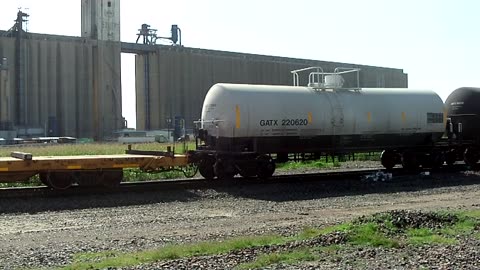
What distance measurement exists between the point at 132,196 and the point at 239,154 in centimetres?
493

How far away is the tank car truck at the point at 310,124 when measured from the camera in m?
19.7

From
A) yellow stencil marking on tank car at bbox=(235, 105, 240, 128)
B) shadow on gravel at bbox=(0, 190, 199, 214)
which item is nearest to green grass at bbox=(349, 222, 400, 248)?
shadow on gravel at bbox=(0, 190, 199, 214)

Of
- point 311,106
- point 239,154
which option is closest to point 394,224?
point 239,154

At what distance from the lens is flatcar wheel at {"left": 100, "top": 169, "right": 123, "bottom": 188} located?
16906 mm

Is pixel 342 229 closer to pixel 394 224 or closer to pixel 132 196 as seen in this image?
pixel 394 224

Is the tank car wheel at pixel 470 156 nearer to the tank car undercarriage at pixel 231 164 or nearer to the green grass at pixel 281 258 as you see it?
the tank car undercarriage at pixel 231 164

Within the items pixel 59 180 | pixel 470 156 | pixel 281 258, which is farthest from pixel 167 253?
pixel 470 156

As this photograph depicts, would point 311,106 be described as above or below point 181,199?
above

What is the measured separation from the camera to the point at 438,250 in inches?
312

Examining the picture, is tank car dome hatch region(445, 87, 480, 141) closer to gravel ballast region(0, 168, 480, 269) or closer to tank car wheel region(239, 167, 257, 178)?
gravel ballast region(0, 168, 480, 269)

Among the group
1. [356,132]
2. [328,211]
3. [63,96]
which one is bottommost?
[328,211]

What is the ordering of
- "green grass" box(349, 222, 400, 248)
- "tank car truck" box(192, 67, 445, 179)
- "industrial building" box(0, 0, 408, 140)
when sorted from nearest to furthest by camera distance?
"green grass" box(349, 222, 400, 248) < "tank car truck" box(192, 67, 445, 179) < "industrial building" box(0, 0, 408, 140)

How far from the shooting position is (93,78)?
7625cm

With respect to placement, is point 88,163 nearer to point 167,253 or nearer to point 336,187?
point 336,187
